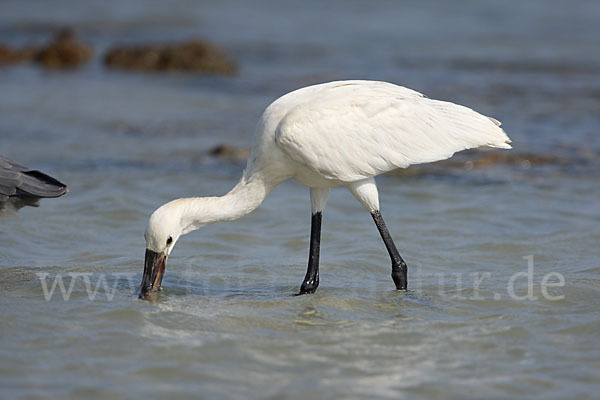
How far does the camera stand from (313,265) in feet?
24.2

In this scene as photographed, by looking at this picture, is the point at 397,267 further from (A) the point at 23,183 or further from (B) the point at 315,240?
(A) the point at 23,183

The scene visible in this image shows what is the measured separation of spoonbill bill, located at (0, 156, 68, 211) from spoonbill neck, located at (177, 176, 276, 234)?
5.55ft

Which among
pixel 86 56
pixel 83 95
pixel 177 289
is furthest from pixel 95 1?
pixel 177 289

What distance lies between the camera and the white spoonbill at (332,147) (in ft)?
22.3

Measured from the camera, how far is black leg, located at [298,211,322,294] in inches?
287

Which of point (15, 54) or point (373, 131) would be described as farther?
point (15, 54)

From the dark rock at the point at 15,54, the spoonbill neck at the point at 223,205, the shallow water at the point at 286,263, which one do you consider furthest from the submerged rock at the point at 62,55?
the spoonbill neck at the point at 223,205

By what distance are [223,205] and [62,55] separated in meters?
16.6

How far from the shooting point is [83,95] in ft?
58.7

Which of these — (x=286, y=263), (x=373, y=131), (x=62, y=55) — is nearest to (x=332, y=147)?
(x=373, y=131)

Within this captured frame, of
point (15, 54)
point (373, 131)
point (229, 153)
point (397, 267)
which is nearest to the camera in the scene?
point (373, 131)

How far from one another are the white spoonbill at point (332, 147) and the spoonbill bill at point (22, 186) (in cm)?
173

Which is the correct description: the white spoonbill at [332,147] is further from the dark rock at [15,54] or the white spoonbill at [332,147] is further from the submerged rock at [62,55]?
the dark rock at [15,54]

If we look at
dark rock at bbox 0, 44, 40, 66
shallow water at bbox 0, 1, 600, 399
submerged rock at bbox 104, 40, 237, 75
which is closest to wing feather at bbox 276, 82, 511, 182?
shallow water at bbox 0, 1, 600, 399
